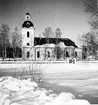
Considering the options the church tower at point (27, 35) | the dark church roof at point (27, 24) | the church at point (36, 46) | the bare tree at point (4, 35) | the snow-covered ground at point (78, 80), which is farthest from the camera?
the dark church roof at point (27, 24)

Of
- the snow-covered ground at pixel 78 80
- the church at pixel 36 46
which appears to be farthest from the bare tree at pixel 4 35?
the snow-covered ground at pixel 78 80

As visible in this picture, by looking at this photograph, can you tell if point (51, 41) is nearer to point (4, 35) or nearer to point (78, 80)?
point (4, 35)

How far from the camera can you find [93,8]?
580 inches

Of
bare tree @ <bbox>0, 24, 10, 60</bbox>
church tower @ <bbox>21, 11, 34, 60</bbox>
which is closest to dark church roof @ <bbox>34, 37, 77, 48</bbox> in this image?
church tower @ <bbox>21, 11, 34, 60</bbox>

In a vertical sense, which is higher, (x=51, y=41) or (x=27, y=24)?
(x=27, y=24)

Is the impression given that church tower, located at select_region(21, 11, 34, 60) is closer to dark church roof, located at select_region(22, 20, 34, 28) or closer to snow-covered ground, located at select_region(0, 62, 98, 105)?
dark church roof, located at select_region(22, 20, 34, 28)

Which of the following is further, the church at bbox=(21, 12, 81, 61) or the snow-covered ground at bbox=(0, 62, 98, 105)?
the church at bbox=(21, 12, 81, 61)

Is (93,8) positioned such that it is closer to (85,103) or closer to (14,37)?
(85,103)

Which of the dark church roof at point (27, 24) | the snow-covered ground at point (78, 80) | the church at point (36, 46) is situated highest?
the dark church roof at point (27, 24)

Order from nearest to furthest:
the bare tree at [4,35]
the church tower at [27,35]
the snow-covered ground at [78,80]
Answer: the snow-covered ground at [78,80] → the bare tree at [4,35] → the church tower at [27,35]

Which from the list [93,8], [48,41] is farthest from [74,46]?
[93,8]

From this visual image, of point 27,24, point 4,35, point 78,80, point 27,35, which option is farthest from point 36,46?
point 78,80

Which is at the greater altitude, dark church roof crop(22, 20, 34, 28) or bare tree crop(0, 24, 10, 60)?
dark church roof crop(22, 20, 34, 28)

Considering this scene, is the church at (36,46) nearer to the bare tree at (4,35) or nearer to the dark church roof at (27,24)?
the dark church roof at (27,24)
